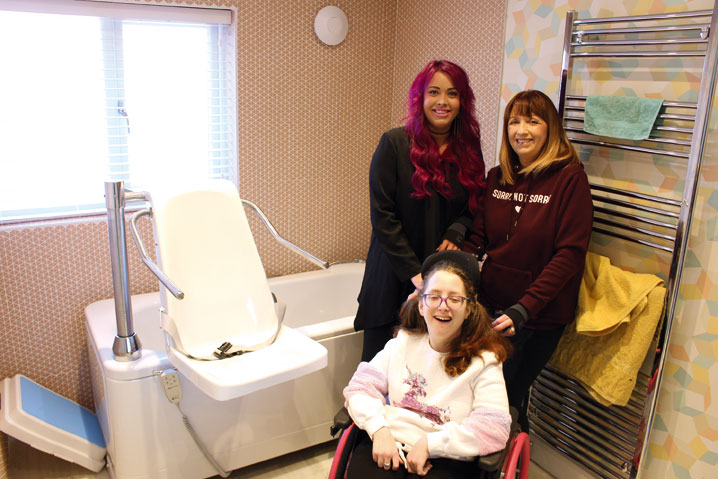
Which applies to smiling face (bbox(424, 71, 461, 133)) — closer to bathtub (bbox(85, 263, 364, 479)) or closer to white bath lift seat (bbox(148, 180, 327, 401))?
white bath lift seat (bbox(148, 180, 327, 401))

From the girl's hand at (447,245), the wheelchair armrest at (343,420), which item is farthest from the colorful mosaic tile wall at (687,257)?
the wheelchair armrest at (343,420)

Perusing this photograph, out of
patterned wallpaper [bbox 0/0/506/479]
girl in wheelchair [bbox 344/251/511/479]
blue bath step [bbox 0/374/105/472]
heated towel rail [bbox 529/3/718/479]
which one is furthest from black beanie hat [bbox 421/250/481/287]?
blue bath step [bbox 0/374/105/472]

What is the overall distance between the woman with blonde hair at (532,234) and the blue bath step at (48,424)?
5.01 feet

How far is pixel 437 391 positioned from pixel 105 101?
1.83 m

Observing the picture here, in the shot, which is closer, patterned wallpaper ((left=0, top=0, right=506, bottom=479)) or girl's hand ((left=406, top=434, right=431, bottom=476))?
girl's hand ((left=406, top=434, right=431, bottom=476))

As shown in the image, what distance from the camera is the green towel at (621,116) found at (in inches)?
77.7

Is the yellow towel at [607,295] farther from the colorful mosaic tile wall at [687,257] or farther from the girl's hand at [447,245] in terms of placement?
the girl's hand at [447,245]

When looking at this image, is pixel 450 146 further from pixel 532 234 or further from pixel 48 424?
pixel 48 424

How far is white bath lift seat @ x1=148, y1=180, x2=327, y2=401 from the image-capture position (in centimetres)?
198

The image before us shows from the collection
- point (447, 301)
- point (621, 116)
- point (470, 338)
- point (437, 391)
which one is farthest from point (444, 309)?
point (621, 116)

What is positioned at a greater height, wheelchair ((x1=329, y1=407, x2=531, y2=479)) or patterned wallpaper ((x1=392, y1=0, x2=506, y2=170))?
patterned wallpaper ((x1=392, y1=0, x2=506, y2=170))

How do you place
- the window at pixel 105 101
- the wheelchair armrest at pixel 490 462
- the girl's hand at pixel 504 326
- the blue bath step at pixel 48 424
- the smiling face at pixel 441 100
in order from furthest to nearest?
the window at pixel 105 101 → the blue bath step at pixel 48 424 → the smiling face at pixel 441 100 → the girl's hand at pixel 504 326 → the wheelchair armrest at pixel 490 462

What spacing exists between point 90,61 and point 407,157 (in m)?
1.38

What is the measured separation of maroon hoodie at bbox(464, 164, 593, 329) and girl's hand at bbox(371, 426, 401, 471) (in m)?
0.59
